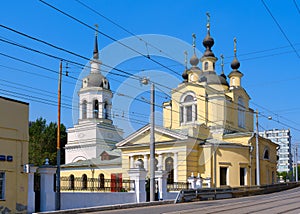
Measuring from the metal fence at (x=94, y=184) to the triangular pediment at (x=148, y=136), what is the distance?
1626cm

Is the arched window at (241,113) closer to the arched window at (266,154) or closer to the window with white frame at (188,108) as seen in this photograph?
the arched window at (266,154)

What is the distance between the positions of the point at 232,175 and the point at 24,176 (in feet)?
88.7

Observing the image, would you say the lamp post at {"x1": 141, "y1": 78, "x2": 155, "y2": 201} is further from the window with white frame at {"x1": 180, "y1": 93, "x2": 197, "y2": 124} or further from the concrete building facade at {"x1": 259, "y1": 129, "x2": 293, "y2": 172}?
the concrete building facade at {"x1": 259, "y1": 129, "x2": 293, "y2": 172}

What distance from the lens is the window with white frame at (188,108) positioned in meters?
51.5

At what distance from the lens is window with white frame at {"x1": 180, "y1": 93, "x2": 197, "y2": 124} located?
51.5 metres

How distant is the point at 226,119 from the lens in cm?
5200

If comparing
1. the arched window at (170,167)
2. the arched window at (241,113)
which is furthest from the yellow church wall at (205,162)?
the arched window at (241,113)

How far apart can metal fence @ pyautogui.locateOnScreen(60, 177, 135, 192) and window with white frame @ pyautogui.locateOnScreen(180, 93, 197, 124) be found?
24.6m

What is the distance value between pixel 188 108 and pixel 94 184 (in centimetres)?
2774

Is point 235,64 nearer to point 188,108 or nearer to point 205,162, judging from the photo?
point 188,108

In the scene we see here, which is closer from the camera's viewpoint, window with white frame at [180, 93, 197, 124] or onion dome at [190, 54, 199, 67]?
window with white frame at [180, 93, 197, 124]

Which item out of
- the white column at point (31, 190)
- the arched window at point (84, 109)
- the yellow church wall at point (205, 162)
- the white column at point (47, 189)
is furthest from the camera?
the arched window at point (84, 109)

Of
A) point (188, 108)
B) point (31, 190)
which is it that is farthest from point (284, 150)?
point (31, 190)

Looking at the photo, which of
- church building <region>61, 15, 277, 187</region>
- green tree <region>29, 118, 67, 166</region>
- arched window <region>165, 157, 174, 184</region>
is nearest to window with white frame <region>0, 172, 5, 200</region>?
church building <region>61, 15, 277, 187</region>
